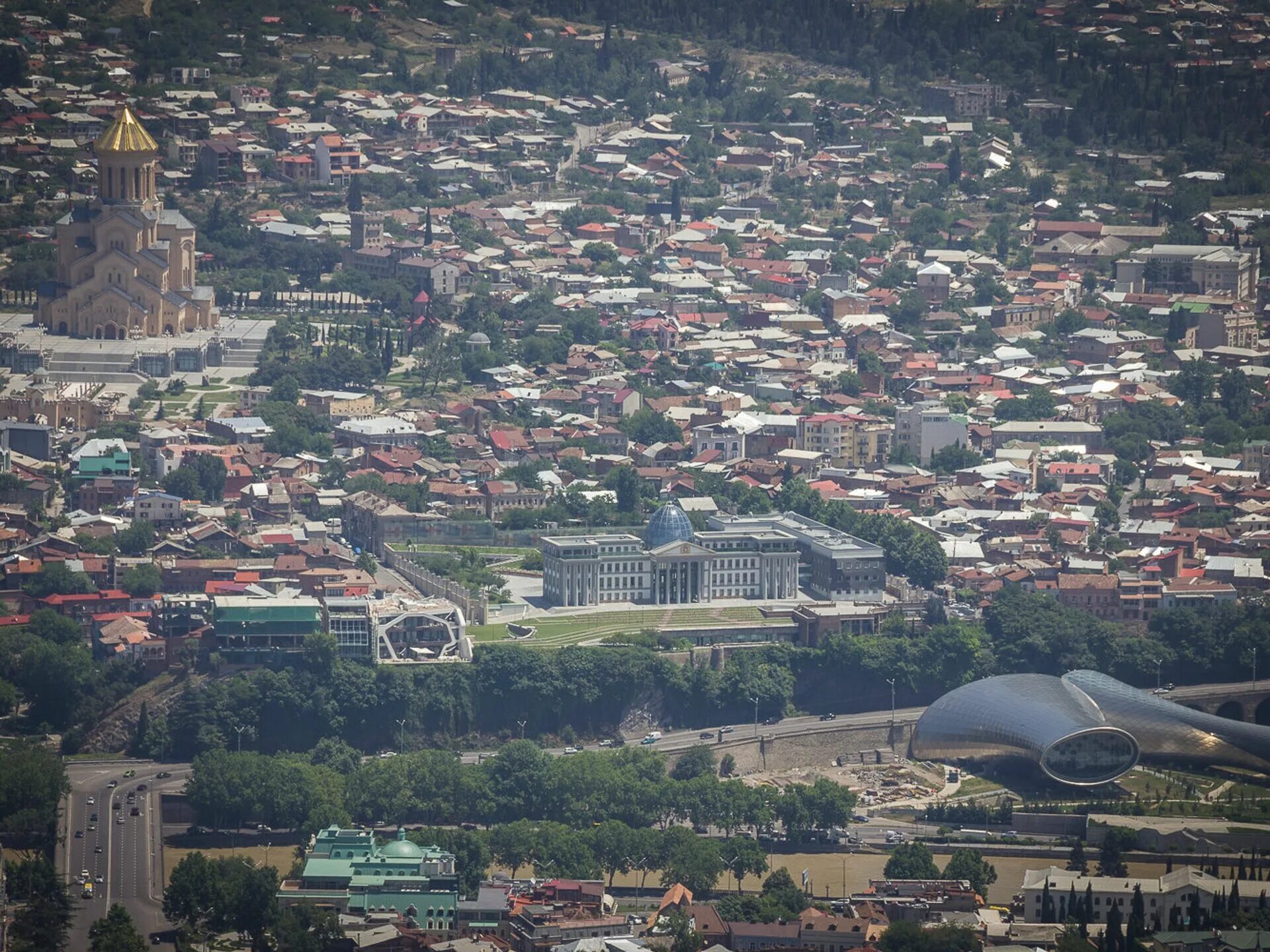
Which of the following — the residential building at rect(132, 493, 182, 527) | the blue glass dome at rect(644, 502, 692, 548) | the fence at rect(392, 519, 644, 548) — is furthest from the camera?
the fence at rect(392, 519, 644, 548)

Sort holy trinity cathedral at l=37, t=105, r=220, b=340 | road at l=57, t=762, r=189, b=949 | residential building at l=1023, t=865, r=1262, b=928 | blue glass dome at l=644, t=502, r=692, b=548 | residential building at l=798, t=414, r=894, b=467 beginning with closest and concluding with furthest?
road at l=57, t=762, r=189, b=949, residential building at l=1023, t=865, r=1262, b=928, blue glass dome at l=644, t=502, r=692, b=548, residential building at l=798, t=414, r=894, b=467, holy trinity cathedral at l=37, t=105, r=220, b=340

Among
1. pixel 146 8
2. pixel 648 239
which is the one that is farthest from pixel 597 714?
pixel 146 8

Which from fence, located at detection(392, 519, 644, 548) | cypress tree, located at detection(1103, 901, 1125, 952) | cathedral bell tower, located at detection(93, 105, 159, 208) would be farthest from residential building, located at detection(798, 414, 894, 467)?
cypress tree, located at detection(1103, 901, 1125, 952)

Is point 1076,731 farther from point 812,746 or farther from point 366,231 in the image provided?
point 366,231

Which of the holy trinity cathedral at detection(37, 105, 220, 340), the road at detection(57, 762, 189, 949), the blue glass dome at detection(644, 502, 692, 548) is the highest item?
the holy trinity cathedral at detection(37, 105, 220, 340)

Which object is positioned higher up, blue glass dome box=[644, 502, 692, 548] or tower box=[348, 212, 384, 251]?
tower box=[348, 212, 384, 251]

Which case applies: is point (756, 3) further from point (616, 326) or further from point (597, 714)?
point (597, 714)

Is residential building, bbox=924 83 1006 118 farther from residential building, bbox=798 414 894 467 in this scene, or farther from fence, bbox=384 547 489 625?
fence, bbox=384 547 489 625

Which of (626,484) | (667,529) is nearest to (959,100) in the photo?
(626,484)
